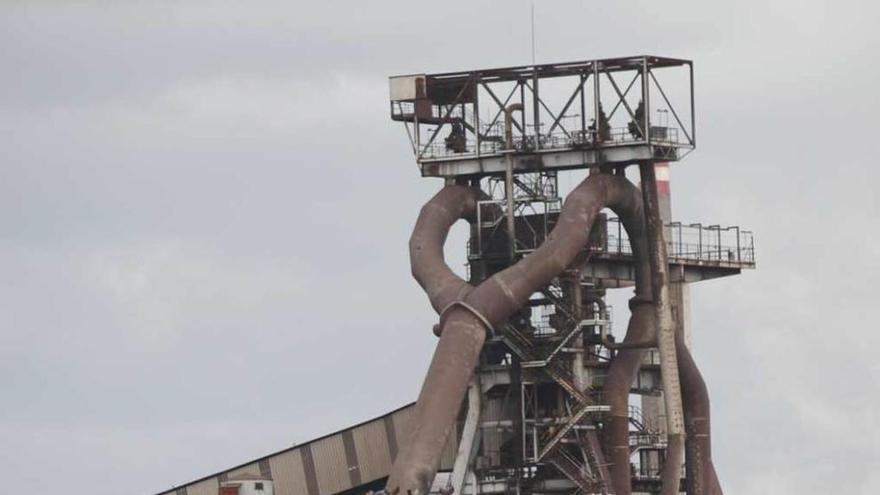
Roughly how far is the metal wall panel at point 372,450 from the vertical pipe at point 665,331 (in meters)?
16.0

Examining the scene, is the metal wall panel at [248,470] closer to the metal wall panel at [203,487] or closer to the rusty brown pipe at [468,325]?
the metal wall panel at [203,487]

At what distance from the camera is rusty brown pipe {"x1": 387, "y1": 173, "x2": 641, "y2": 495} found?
584 ft

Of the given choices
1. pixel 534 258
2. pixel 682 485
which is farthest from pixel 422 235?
pixel 682 485

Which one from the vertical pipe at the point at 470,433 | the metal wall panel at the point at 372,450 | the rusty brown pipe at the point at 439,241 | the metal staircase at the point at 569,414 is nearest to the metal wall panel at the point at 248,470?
the metal wall panel at the point at 372,450

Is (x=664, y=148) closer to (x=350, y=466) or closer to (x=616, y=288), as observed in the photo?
(x=616, y=288)

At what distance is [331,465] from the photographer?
650 feet

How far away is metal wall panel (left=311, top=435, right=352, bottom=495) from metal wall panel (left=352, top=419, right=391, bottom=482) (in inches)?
34.2

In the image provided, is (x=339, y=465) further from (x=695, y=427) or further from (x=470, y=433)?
(x=695, y=427)

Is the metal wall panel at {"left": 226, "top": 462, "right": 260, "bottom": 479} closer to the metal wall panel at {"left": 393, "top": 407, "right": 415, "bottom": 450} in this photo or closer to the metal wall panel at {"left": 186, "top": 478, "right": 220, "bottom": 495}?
the metal wall panel at {"left": 186, "top": 478, "right": 220, "bottom": 495}

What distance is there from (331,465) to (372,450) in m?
2.23

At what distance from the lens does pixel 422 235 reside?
18775cm

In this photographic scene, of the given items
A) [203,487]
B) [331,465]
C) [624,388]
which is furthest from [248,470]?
[624,388]

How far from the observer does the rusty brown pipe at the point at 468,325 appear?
584 ft

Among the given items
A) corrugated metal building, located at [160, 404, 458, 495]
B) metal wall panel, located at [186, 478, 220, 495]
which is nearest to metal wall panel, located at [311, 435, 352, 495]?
corrugated metal building, located at [160, 404, 458, 495]
